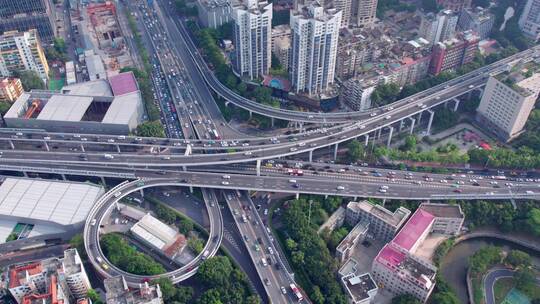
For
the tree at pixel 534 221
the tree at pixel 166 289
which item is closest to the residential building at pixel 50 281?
the tree at pixel 166 289

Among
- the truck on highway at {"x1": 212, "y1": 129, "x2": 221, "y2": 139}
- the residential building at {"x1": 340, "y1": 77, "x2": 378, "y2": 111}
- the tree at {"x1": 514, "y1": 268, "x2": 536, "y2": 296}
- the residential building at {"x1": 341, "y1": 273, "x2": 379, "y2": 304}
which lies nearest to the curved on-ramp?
the truck on highway at {"x1": 212, "y1": 129, "x2": 221, "y2": 139}

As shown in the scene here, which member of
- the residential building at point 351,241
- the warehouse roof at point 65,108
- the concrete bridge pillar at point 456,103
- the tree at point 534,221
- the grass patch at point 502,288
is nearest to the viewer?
the grass patch at point 502,288

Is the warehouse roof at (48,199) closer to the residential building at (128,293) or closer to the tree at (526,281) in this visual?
the residential building at (128,293)

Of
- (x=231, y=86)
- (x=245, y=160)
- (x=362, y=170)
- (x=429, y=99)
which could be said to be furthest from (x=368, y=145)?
(x=231, y=86)

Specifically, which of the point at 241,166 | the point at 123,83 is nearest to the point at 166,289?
the point at 241,166

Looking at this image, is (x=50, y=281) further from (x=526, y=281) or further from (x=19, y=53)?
(x=19, y=53)

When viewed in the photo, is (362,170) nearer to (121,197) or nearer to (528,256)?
(528,256)
